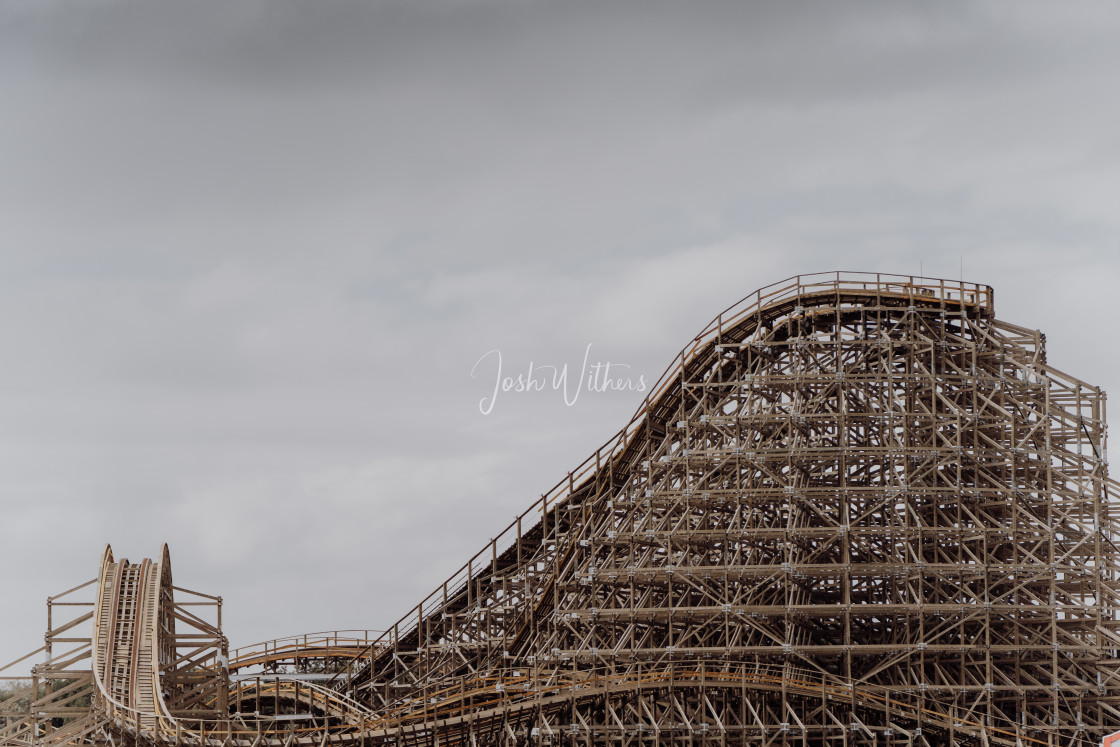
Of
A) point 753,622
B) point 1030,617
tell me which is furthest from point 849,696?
point 1030,617

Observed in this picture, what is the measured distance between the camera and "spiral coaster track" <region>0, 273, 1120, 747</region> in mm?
37125

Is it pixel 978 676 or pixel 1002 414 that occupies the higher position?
pixel 1002 414

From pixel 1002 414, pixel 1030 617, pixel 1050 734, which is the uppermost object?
pixel 1002 414

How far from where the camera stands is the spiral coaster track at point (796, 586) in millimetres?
37125

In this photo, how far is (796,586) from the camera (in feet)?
130

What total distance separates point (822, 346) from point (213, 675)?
1965 centimetres

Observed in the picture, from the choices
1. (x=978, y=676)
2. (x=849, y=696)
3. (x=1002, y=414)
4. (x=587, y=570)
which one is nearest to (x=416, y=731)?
(x=587, y=570)

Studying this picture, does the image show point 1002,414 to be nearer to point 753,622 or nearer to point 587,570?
point 753,622

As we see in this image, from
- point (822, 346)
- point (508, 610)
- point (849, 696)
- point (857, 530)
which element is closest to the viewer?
point (849, 696)

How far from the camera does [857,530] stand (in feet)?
127

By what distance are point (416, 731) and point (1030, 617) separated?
55.6 ft

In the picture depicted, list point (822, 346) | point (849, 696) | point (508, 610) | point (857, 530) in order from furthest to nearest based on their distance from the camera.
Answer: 1. point (508, 610)
2. point (822, 346)
3. point (857, 530)
4. point (849, 696)

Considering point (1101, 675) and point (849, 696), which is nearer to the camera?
point (849, 696)

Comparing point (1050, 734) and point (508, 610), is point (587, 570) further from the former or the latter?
point (1050, 734)
